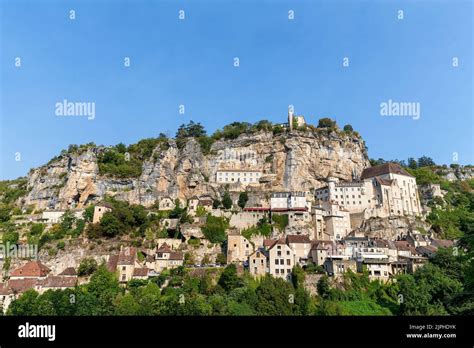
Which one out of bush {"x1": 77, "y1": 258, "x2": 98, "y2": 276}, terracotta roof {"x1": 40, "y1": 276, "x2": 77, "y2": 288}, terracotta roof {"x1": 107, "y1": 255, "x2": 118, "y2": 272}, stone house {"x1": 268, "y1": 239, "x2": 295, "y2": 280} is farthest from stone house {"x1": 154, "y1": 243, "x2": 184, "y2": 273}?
stone house {"x1": 268, "y1": 239, "x2": 295, "y2": 280}

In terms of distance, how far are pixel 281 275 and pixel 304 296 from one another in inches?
216

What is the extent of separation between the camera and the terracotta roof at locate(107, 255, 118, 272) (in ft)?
145

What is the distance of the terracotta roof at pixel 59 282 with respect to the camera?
42625 millimetres

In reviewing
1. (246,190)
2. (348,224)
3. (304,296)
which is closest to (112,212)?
(246,190)

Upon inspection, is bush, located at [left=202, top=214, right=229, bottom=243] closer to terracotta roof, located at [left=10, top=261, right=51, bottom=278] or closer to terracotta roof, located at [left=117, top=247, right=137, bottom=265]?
terracotta roof, located at [left=117, top=247, right=137, bottom=265]

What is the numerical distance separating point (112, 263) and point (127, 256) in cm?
161

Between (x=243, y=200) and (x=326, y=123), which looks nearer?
(x=243, y=200)

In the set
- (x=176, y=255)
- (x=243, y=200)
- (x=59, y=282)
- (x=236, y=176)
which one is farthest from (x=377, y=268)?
(x=59, y=282)

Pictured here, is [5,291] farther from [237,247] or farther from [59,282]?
[237,247]

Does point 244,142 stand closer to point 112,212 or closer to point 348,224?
point 348,224

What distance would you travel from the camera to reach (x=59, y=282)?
4316cm

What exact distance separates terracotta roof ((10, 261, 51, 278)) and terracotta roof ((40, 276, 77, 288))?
7.79 ft

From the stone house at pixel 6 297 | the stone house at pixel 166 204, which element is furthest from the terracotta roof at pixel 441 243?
the stone house at pixel 6 297
